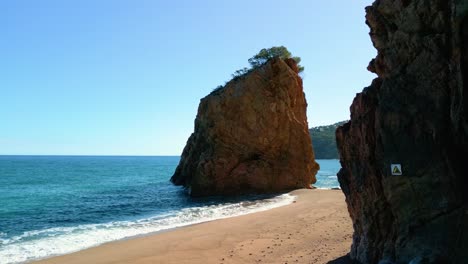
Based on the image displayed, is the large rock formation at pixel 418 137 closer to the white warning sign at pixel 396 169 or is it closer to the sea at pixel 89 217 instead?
the white warning sign at pixel 396 169

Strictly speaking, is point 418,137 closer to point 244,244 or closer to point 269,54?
point 244,244

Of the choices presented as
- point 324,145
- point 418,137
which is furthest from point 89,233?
point 324,145

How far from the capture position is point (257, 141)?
34969mm

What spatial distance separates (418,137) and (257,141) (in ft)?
87.7

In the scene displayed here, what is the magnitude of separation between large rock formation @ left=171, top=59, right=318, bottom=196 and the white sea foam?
7.80 m

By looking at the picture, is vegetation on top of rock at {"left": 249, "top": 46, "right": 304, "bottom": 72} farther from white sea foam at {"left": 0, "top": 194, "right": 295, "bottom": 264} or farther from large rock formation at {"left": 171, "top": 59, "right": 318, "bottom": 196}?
white sea foam at {"left": 0, "top": 194, "right": 295, "bottom": 264}

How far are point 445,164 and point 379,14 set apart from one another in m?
4.29

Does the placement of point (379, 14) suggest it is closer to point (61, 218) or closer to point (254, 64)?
point (61, 218)

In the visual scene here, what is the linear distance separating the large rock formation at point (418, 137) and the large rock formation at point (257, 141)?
2472 cm

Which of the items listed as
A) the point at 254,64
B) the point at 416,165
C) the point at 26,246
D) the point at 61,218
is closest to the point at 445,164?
the point at 416,165

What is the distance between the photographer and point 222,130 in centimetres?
3562

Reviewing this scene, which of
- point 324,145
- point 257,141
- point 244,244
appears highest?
point 257,141

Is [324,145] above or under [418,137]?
under

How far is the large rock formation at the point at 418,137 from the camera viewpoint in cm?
775
